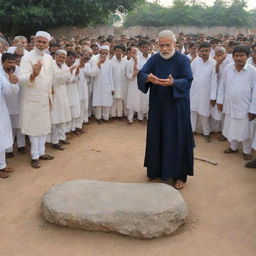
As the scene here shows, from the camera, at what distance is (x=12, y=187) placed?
4.45 metres

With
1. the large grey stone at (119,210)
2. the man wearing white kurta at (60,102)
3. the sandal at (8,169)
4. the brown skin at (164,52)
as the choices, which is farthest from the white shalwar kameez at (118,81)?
the large grey stone at (119,210)

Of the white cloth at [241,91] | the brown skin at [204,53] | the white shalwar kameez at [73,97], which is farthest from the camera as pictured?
the white shalwar kameez at [73,97]

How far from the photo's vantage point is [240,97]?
5.26 meters

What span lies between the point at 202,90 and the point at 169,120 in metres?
2.49

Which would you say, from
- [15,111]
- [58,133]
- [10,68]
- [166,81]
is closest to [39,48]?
[10,68]

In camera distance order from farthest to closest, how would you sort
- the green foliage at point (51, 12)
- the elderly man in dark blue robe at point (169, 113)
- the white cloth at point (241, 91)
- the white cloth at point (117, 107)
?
the green foliage at point (51, 12)
the white cloth at point (117, 107)
the white cloth at point (241, 91)
the elderly man in dark blue robe at point (169, 113)

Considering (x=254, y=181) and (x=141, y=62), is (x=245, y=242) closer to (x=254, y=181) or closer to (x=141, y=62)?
(x=254, y=181)

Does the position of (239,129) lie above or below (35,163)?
above

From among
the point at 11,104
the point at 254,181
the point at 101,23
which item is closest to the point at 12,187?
the point at 11,104

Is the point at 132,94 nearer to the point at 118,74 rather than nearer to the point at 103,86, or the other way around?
the point at 118,74

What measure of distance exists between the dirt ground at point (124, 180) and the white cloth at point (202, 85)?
73cm

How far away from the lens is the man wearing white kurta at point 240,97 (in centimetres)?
513

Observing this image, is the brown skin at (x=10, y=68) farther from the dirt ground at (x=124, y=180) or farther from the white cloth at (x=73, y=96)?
the white cloth at (x=73, y=96)

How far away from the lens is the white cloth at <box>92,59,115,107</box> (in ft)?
23.9
